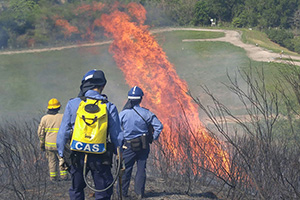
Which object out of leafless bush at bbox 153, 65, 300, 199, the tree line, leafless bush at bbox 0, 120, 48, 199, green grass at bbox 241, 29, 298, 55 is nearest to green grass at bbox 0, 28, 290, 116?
the tree line

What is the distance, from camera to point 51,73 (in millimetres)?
28078

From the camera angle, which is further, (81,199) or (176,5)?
(176,5)

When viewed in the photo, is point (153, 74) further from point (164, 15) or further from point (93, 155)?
point (164, 15)

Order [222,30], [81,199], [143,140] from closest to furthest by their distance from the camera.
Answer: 1. [81,199]
2. [143,140]
3. [222,30]

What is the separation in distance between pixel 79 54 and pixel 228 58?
1032 centimetres

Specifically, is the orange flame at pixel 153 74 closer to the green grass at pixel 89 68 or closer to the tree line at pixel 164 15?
the green grass at pixel 89 68

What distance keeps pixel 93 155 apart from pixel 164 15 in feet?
96.1

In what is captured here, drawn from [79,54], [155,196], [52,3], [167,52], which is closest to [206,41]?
[167,52]

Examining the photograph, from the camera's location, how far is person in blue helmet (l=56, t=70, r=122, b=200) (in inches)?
193

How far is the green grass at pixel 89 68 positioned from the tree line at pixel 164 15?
4.88 feet

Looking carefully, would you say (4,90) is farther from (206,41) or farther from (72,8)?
(206,41)

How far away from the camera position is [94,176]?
499 cm

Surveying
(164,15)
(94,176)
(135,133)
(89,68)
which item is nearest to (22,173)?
(135,133)

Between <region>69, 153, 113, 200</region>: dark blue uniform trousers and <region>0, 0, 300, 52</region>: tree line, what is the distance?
2280 cm
